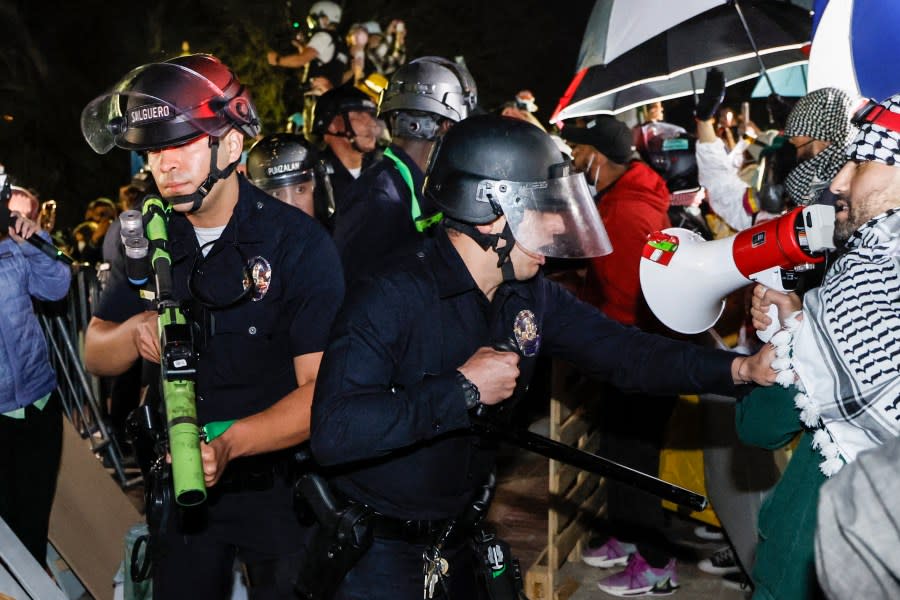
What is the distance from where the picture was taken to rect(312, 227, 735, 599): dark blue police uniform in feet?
9.12

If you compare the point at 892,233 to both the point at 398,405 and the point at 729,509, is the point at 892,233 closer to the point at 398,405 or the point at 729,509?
the point at 398,405

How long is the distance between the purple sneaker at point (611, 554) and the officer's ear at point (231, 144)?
3.58 m

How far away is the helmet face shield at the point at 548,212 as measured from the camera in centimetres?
306

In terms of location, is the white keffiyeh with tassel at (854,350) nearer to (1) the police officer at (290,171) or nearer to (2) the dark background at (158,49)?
(1) the police officer at (290,171)

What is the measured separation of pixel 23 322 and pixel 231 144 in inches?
81.7

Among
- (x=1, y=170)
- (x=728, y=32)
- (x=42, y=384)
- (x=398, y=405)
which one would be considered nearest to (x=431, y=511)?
(x=398, y=405)

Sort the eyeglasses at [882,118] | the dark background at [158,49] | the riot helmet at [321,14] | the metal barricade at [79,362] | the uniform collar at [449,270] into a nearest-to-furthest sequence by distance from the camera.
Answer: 1. the eyeglasses at [882,118]
2. the uniform collar at [449,270]
3. the metal barricade at [79,362]
4. the riot helmet at [321,14]
5. the dark background at [158,49]

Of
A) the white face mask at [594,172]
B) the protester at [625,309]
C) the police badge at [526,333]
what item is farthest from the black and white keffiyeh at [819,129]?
the police badge at [526,333]

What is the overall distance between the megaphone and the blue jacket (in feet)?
10.2

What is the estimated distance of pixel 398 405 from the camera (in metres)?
2.76

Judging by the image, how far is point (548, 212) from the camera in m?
3.09

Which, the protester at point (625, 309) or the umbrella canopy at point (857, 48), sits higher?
the umbrella canopy at point (857, 48)

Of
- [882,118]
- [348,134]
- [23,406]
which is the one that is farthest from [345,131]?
[882,118]

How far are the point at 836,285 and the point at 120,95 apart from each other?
2.34 m
